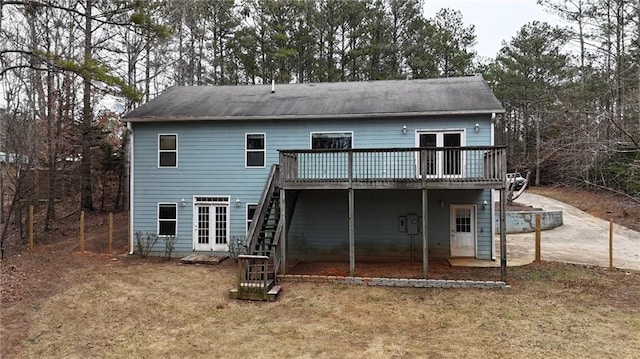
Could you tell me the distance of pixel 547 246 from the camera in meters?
14.5

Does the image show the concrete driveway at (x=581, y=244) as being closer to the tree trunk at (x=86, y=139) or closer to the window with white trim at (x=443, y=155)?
the window with white trim at (x=443, y=155)

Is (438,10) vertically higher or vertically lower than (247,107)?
higher

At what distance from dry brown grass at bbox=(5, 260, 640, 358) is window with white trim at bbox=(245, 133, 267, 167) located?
13.2 ft

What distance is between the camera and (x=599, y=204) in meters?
23.5

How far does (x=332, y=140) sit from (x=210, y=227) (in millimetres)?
4896

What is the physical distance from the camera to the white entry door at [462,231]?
470 inches

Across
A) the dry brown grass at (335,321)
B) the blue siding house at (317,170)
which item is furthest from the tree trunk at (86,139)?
the dry brown grass at (335,321)

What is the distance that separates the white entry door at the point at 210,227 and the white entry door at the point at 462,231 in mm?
7222

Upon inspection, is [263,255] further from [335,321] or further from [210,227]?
[335,321]

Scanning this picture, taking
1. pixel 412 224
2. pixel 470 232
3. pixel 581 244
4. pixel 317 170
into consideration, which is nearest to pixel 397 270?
pixel 412 224

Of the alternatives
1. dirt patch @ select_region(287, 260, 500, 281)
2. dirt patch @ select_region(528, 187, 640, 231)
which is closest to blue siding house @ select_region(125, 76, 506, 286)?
dirt patch @ select_region(287, 260, 500, 281)

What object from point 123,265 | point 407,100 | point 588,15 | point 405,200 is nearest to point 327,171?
point 405,200

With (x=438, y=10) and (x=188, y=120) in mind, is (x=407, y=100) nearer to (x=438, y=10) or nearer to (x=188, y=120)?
(x=188, y=120)

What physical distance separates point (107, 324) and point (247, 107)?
7.83 m
